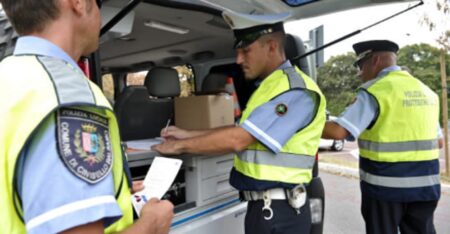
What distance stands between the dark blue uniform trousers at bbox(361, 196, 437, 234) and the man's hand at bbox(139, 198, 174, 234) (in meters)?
2.17

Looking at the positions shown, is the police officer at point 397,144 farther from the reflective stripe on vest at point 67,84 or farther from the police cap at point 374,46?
the reflective stripe on vest at point 67,84

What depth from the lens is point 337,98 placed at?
83.8 ft

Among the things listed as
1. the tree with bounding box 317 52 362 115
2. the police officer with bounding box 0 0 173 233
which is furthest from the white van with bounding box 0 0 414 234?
the tree with bounding box 317 52 362 115

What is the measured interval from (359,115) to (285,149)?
94cm

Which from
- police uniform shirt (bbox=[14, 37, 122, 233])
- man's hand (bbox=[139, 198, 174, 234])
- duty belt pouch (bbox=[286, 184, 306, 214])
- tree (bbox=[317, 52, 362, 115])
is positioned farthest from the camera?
tree (bbox=[317, 52, 362, 115])

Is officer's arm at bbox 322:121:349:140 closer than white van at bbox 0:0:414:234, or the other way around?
white van at bbox 0:0:414:234

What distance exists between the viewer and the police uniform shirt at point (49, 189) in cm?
74

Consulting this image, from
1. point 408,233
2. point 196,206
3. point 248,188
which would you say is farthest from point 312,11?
point 408,233

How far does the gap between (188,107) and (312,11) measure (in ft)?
3.27

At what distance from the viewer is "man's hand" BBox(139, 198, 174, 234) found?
1.02 meters

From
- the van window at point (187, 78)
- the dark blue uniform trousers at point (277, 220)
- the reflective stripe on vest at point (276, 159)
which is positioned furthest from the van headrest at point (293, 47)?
the van window at point (187, 78)

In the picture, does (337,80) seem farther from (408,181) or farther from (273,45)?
(273,45)

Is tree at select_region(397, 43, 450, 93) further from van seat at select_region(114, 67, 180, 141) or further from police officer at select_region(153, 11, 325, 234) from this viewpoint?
police officer at select_region(153, 11, 325, 234)

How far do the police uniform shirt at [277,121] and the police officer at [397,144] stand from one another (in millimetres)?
792
